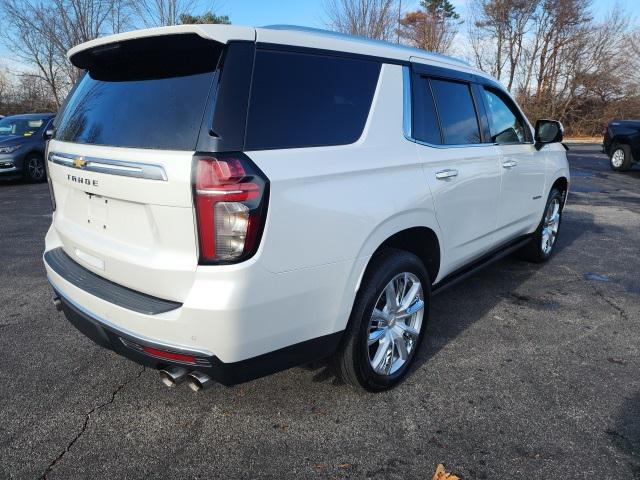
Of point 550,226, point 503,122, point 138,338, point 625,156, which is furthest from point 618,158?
point 138,338

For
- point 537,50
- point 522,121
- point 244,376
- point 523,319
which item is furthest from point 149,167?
point 537,50

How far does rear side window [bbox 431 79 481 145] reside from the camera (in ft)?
10.4

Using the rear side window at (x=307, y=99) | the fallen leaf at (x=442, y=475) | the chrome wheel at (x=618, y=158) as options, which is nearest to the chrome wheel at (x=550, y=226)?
the rear side window at (x=307, y=99)

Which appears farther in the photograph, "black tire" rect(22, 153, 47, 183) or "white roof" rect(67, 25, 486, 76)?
"black tire" rect(22, 153, 47, 183)

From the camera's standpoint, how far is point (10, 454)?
7.47 ft

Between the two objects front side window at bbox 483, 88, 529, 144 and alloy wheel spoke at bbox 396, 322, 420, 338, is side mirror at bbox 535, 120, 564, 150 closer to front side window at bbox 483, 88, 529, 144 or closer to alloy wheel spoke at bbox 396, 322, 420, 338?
front side window at bbox 483, 88, 529, 144

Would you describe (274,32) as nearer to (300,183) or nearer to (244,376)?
(300,183)

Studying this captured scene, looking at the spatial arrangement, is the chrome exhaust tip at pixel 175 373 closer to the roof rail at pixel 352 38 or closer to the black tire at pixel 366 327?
the black tire at pixel 366 327

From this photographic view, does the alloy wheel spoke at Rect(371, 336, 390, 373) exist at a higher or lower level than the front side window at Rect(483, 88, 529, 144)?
lower

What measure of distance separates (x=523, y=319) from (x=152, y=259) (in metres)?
3.03

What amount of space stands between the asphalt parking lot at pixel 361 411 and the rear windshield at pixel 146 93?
146 centimetres

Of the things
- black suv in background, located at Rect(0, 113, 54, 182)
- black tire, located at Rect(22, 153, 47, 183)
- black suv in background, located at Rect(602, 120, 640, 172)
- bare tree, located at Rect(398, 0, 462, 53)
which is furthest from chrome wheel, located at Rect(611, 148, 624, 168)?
black tire, located at Rect(22, 153, 47, 183)

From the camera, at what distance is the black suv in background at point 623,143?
1301 cm

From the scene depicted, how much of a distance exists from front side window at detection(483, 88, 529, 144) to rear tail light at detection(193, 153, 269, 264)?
8.51ft
